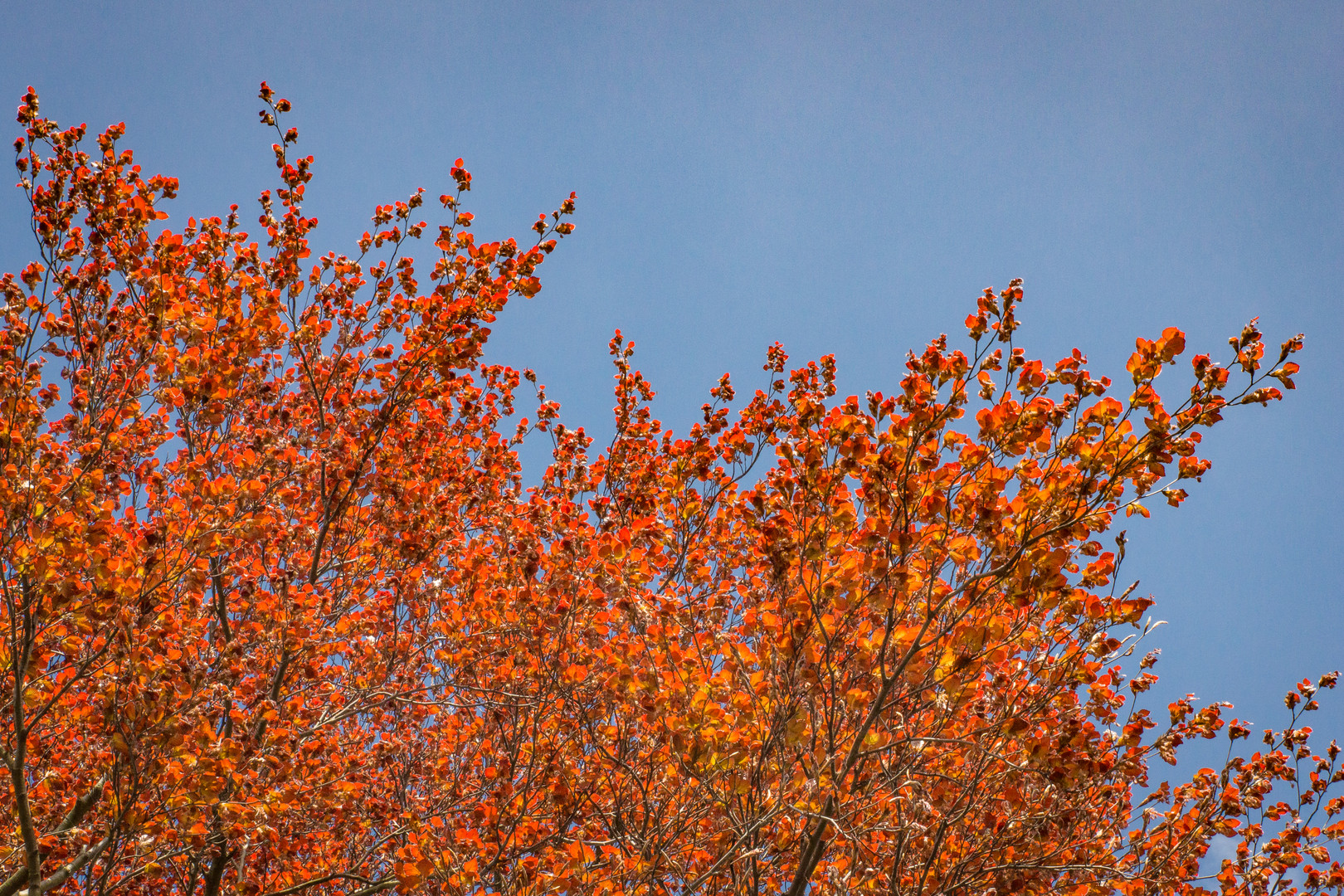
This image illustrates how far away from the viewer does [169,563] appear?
3867 mm

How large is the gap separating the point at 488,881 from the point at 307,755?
8.07 feet

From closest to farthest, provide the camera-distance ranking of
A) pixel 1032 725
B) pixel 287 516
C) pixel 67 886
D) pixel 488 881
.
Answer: pixel 1032 725 < pixel 488 881 < pixel 287 516 < pixel 67 886

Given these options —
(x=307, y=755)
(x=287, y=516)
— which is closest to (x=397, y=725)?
(x=307, y=755)

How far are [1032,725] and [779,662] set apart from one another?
3.91 feet

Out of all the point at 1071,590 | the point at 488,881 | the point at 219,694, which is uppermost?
the point at 1071,590

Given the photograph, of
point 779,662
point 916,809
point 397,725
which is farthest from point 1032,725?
point 397,725

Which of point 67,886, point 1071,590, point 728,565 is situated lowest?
point 67,886

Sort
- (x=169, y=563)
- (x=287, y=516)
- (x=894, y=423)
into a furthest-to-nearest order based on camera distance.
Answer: (x=287, y=516), (x=169, y=563), (x=894, y=423)

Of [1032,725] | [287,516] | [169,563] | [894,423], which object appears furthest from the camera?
[287,516]

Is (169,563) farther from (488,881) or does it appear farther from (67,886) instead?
(67,886)

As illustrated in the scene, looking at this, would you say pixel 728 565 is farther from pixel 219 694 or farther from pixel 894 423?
pixel 219 694

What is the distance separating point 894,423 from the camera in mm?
3303

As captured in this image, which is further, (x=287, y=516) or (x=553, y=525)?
(x=287, y=516)

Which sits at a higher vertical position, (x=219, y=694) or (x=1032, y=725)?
(x=1032, y=725)
